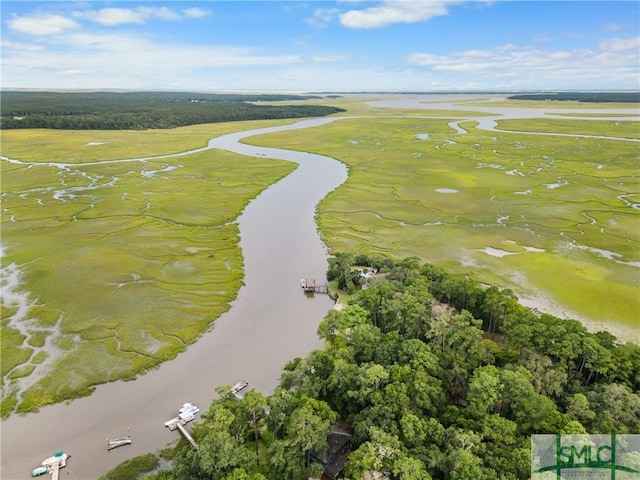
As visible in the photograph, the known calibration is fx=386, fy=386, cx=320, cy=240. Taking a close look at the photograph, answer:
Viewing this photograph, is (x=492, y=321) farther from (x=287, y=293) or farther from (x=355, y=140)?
(x=355, y=140)

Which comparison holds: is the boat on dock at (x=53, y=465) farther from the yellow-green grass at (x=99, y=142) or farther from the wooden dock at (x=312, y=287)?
the yellow-green grass at (x=99, y=142)

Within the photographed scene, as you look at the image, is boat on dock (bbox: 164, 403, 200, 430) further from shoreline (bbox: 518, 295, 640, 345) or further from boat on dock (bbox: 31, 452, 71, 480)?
shoreline (bbox: 518, 295, 640, 345)

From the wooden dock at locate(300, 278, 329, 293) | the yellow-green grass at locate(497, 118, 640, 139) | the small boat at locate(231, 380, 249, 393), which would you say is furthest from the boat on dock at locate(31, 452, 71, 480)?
the yellow-green grass at locate(497, 118, 640, 139)

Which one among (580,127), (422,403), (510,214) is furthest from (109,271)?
(580,127)

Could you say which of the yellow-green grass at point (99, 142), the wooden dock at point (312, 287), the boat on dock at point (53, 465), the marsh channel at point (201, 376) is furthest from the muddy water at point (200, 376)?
the yellow-green grass at point (99, 142)

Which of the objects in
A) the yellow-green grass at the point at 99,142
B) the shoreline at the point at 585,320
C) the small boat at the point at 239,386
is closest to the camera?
the small boat at the point at 239,386

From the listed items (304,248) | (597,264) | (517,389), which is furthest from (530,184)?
(517,389)

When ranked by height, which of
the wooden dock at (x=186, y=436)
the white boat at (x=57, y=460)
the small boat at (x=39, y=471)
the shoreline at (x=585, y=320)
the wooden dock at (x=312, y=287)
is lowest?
the small boat at (x=39, y=471)
